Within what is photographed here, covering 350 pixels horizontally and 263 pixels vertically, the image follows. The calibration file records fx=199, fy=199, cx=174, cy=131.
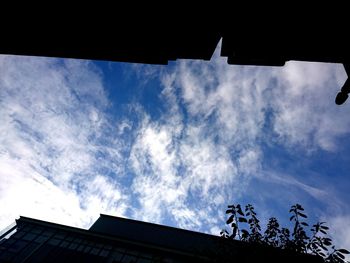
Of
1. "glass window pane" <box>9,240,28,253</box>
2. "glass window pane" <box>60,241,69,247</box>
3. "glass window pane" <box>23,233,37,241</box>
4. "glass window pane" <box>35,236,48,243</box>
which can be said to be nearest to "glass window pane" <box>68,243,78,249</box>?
"glass window pane" <box>60,241,69,247</box>

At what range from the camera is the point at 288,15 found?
134 cm

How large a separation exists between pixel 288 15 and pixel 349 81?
62 centimetres

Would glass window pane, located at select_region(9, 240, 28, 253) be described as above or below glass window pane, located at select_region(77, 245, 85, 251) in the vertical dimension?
below

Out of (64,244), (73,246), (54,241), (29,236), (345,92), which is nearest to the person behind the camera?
(345,92)

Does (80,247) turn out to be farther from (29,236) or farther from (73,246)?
(29,236)

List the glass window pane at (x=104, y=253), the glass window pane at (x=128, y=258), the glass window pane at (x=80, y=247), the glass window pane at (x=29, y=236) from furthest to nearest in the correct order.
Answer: the glass window pane at (x=29, y=236)
the glass window pane at (x=80, y=247)
the glass window pane at (x=104, y=253)
the glass window pane at (x=128, y=258)

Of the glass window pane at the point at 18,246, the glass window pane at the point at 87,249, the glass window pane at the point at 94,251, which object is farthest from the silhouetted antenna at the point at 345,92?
the glass window pane at the point at 18,246

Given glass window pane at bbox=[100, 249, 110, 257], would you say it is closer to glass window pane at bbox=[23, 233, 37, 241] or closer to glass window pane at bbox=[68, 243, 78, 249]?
glass window pane at bbox=[68, 243, 78, 249]

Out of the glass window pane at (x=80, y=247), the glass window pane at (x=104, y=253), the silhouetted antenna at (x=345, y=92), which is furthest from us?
the glass window pane at (x=80, y=247)

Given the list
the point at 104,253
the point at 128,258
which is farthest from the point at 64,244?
the point at 128,258

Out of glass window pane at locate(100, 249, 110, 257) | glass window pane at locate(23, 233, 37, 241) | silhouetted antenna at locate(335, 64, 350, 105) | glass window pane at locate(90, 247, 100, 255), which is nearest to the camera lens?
silhouetted antenna at locate(335, 64, 350, 105)

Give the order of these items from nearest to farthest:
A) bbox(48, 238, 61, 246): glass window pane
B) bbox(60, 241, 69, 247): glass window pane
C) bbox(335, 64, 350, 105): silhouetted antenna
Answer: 1. bbox(335, 64, 350, 105): silhouetted antenna
2. bbox(60, 241, 69, 247): glass window pane
3. bbox(48, 238, 61, 246): glass window pane

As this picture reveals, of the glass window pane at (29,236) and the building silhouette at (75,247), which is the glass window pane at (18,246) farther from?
the glass window pane at (29,236)

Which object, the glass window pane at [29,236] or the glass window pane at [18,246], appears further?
the glass window pane at [29,236]
